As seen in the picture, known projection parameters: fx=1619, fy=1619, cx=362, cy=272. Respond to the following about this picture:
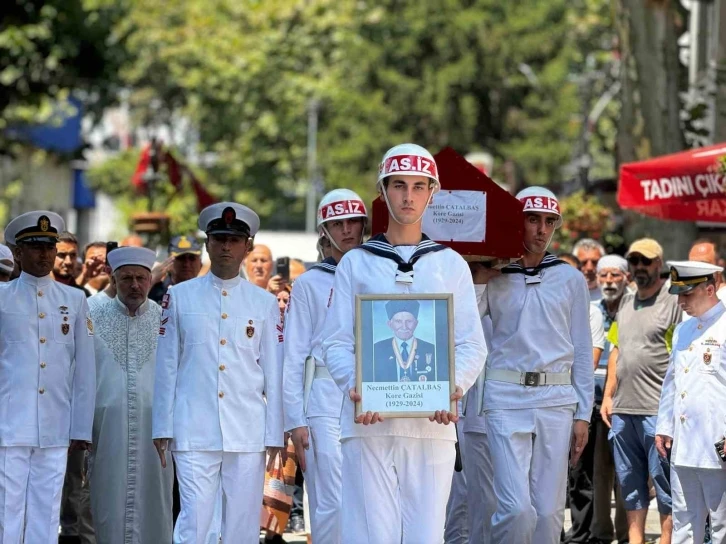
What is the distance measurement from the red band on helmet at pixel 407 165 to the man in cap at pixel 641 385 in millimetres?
4663

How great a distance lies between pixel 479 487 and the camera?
10398 mm

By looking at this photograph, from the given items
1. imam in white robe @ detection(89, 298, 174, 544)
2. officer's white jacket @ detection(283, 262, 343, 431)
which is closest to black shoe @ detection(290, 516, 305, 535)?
imam in white robe @ detection(89, 298, 174, 544)

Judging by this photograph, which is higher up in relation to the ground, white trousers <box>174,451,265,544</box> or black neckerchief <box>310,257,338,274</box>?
black neckerchief <box>310,257,338,274</box>

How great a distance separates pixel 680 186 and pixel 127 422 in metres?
5.80

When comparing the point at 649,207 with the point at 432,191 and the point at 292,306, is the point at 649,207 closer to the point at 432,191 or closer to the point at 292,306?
the point at 292,306

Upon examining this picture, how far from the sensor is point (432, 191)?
25.7 feet

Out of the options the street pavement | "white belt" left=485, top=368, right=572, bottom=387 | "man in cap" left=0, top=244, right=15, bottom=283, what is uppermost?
"man in cap" left=0, top=244, right=15, bottom=283

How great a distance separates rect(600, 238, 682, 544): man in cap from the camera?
39.0ft

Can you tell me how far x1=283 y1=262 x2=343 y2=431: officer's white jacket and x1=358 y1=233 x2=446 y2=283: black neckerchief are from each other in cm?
195

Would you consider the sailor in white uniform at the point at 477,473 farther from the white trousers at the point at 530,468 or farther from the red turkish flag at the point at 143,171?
the red turkish flag at the point at 143,171

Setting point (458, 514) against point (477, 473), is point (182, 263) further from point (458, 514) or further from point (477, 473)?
point (477, 473)

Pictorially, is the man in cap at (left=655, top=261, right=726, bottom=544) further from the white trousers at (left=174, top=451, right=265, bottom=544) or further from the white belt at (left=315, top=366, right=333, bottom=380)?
the white trousers at (left=174, top=451, right=265, bottom=544)

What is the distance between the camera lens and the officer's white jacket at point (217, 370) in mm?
9477

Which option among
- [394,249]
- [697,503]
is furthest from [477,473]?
[394,249]
